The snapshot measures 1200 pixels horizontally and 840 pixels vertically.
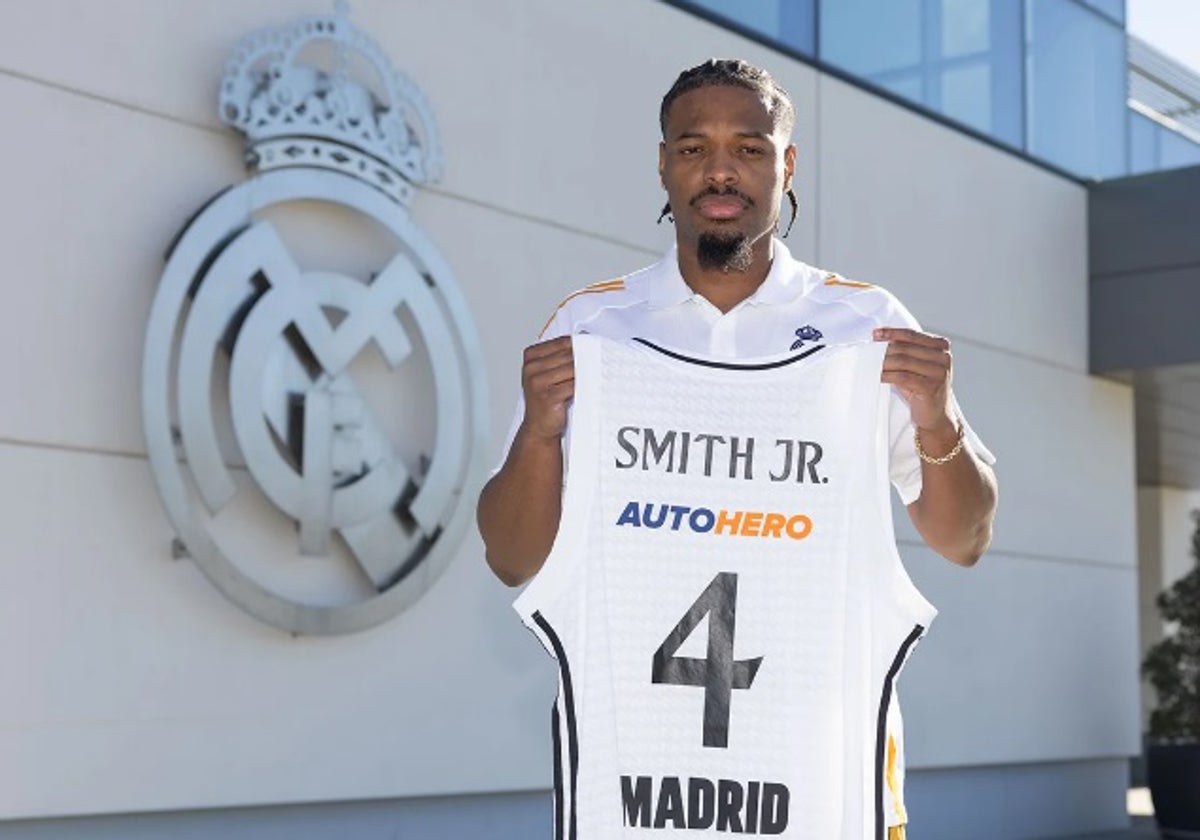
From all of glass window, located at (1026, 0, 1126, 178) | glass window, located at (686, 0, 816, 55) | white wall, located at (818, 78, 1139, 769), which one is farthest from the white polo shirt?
glass window, located at (1026, 0, 1126, 178)

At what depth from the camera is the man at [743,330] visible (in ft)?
8.69

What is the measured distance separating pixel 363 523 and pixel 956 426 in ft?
15.0

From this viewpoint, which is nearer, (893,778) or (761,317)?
(893,778)

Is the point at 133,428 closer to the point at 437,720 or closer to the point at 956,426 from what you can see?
the point at 437,720

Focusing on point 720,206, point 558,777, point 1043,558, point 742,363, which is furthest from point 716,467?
point 1043,558

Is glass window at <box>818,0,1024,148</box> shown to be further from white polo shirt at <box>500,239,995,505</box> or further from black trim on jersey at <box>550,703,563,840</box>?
black trim on jersey at <box>550,703,563,840</box>

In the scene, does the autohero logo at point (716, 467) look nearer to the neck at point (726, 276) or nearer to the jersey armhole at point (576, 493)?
the jersey armhole at point (576, 493)

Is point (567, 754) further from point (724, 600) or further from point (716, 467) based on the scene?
point (716, 467)

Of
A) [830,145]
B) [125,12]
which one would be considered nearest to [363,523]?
[125,12]

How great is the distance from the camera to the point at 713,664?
271cm

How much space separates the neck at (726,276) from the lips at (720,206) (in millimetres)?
85

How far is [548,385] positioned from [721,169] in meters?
0.39

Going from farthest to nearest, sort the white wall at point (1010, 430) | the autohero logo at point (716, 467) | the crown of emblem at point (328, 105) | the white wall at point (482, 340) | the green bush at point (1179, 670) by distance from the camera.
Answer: the green bush at point (1179, 670) → the white wall at point (1010, 430) → the crown of emblem at point (328, 105) → the white wall at point (482, 340) → the autohero logo at point (716, 467)

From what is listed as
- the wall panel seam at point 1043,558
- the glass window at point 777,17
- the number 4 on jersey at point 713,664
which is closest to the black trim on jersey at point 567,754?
the number 4 on jersey at point 713,664
